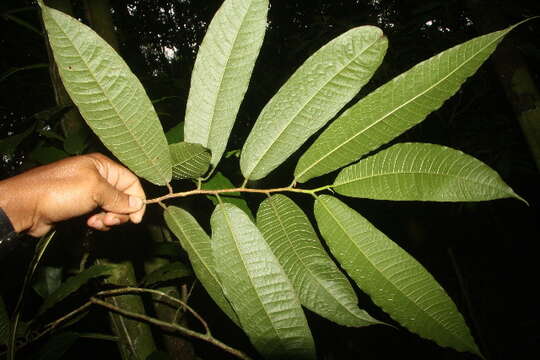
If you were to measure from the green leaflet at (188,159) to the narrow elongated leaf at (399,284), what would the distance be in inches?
10.7

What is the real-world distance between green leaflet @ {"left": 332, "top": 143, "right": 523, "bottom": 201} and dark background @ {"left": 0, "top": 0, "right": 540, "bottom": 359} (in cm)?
34

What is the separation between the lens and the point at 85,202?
1.98 ft

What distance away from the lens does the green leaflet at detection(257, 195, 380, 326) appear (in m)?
0.57

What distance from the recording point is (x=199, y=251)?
573 mm

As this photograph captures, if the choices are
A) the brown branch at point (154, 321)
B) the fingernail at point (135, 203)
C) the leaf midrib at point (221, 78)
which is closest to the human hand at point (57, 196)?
the fingernail at point (135, 203)

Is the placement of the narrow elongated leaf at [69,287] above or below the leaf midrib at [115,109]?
below

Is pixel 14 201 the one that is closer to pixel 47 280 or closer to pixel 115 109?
pixel 115 109

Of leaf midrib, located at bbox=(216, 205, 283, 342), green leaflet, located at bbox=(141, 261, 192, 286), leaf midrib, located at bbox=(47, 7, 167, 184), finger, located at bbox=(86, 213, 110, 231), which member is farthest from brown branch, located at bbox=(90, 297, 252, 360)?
leaf midrib, located at bbox=(47, 7, 167, 184)

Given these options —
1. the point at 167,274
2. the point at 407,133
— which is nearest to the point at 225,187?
the point at 167,274

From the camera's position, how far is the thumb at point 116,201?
2.01 feet

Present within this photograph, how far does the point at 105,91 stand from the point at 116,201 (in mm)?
255

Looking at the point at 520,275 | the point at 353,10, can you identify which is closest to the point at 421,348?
the point at 520,275

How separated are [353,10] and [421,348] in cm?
404

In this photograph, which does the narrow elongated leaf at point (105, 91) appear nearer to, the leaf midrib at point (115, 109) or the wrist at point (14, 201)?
the leaf midrib at point (115, 109)
